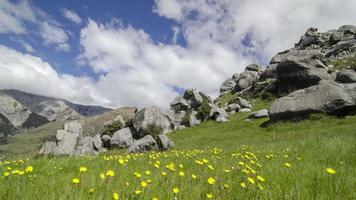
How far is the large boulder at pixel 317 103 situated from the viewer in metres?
32.0

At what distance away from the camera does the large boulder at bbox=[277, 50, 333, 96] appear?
2089 inches

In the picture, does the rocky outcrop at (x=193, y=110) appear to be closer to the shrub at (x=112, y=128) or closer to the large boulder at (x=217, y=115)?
the large boulder at (x=217, y=115)

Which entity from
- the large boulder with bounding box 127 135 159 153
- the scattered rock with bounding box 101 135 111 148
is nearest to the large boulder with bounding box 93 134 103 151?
the scattered rock with bounding box 101 135 111 148

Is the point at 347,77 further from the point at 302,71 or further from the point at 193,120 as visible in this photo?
the point at 193,120

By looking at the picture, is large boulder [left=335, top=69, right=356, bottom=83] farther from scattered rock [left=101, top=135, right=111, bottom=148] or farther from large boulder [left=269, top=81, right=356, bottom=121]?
scattered rock [left=101, top=135, right=111, bottom=148]

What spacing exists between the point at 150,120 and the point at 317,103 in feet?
103

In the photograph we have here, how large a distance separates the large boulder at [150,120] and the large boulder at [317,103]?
25.0 meters

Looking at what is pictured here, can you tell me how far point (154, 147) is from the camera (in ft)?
Result: 108

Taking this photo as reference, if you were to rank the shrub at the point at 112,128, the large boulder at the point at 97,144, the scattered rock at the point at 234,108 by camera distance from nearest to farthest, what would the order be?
the large boulder at the point at 97,144 < the scattered rock at the point at 234,108 < the shrub at the point at 112,128

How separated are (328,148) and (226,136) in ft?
83.7

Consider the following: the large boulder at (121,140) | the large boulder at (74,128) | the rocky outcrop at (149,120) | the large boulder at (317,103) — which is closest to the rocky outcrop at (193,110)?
the rocky outcrop at (149,120)

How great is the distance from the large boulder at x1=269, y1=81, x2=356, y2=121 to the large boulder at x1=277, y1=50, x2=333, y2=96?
60.3ft

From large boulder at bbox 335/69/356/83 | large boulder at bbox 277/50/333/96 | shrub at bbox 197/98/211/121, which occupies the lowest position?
shrub at bbox 197/98/211/121

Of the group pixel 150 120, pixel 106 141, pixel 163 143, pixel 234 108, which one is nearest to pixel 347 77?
pixel 234 108
